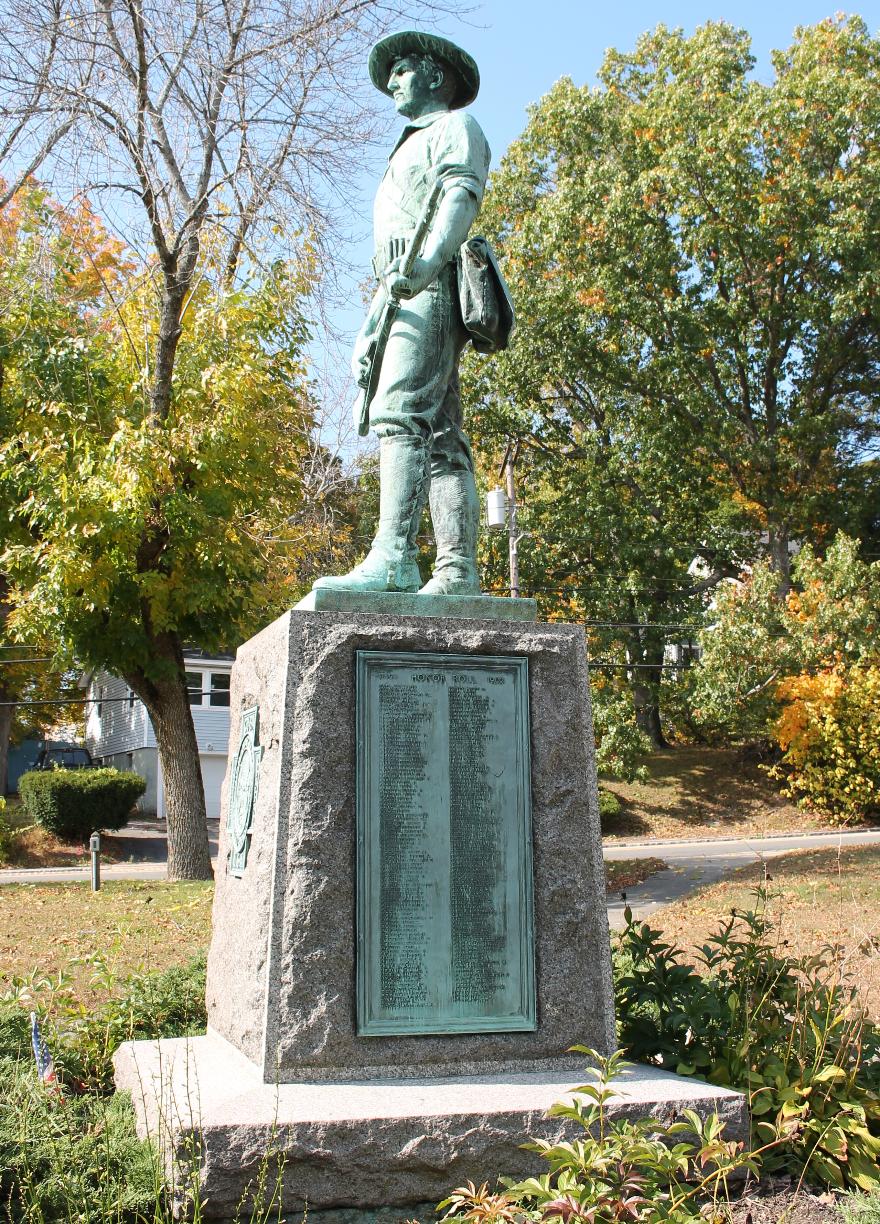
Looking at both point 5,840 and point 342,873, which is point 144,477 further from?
point 5,840

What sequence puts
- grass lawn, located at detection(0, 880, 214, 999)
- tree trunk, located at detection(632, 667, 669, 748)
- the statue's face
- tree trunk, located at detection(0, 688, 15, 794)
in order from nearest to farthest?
the statue's face
grass lawn, located at detection(0, 880, 214, 999)
tree trunk, located at detection(632, 667, 669, 748)
tree trunk, located at detection(0, 688, 15, 794)

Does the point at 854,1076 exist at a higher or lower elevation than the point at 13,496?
lower

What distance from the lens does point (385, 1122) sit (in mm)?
3393

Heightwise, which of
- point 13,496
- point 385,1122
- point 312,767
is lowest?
point 385,1122

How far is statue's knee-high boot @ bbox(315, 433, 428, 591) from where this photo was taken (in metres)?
4.38

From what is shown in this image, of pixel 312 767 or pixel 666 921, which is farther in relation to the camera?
pixel 666 921

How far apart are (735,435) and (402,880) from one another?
23.2 meters

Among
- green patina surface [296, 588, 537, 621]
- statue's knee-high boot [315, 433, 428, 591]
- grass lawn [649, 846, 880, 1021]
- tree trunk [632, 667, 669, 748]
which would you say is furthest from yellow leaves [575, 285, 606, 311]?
green patina surface [296, 588, 537, 621]

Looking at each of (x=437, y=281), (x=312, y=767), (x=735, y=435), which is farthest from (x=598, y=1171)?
(x=735, y=435)

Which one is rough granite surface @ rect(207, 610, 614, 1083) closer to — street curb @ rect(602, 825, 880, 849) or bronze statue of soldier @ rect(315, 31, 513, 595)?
bronze statue of soldier @ rect(315, 31, 513, 595)

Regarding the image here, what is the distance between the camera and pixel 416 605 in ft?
13.9

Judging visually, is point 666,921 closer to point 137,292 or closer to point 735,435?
point 137,292

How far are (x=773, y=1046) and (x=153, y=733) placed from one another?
28298 millimetres

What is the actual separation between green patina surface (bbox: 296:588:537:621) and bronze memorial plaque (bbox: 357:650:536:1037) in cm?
19
